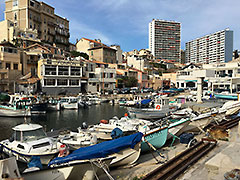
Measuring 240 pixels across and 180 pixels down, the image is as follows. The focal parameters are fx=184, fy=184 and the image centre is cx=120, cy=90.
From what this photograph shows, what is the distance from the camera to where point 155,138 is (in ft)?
38.9

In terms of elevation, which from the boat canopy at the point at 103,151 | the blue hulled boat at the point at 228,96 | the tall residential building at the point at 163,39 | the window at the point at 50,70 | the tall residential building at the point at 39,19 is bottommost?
the boat canopy at the point at 103,151

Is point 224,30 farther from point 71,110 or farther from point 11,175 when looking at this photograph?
point 11,175

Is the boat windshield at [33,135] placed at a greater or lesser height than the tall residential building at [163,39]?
lesser

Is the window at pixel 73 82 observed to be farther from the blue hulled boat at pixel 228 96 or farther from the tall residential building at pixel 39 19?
the blue hulled boat at pixel 228 96

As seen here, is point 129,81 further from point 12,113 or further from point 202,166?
point 202,166

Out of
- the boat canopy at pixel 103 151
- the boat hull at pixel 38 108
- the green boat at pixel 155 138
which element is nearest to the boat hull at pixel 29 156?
the boat canopy at pixel 103 151

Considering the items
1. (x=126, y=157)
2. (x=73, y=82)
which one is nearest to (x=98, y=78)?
(x=73, y=82)

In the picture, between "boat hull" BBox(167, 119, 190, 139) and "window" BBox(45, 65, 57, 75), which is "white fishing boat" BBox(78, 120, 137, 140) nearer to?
"boat hull" BBox(167, 119, 190, 139)

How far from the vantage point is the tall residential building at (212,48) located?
136 metres

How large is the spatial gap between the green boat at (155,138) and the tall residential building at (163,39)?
134 meters

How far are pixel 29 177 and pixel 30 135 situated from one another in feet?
20.3

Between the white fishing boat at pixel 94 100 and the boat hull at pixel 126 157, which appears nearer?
the boat hull at pixel 126 157

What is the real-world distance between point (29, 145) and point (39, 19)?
6568 cm

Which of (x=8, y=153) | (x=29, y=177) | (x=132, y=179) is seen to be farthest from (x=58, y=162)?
(x=8, y=153)
